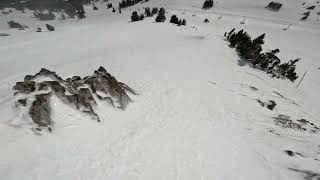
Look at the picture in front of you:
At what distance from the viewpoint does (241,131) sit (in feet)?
33.3

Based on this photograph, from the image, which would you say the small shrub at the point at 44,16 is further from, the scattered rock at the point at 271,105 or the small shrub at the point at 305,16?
the scattered rock at the point at 271,105

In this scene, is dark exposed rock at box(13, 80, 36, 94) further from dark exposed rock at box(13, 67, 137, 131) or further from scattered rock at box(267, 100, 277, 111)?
scattered rock at box(267, 100, 277, 111)

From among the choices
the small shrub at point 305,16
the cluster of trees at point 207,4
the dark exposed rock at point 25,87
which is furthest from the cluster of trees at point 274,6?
the dark exposed rock at point 25,87

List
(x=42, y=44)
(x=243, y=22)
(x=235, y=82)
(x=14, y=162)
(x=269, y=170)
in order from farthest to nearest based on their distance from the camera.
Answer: (x=243, y=22) → (x=42, y=44) → (x=235, y=82) → (x=269, y=170) → (x=14, y=162)

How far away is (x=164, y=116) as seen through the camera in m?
10.4

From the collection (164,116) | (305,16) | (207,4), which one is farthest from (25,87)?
(305,16)

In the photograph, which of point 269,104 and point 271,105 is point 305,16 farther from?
point 271,105

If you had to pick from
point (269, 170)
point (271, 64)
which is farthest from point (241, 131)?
point (271, 64)

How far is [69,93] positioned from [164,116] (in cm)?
393

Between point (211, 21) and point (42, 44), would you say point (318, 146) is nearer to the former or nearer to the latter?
point (42, 44)

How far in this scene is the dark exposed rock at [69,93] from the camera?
25.1 ft

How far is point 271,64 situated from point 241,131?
12.7m

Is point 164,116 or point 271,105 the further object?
point 271,105

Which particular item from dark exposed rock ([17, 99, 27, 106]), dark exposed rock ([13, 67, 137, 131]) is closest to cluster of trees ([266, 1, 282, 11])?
dark exposed rock ([13, 67, 137, 131])
